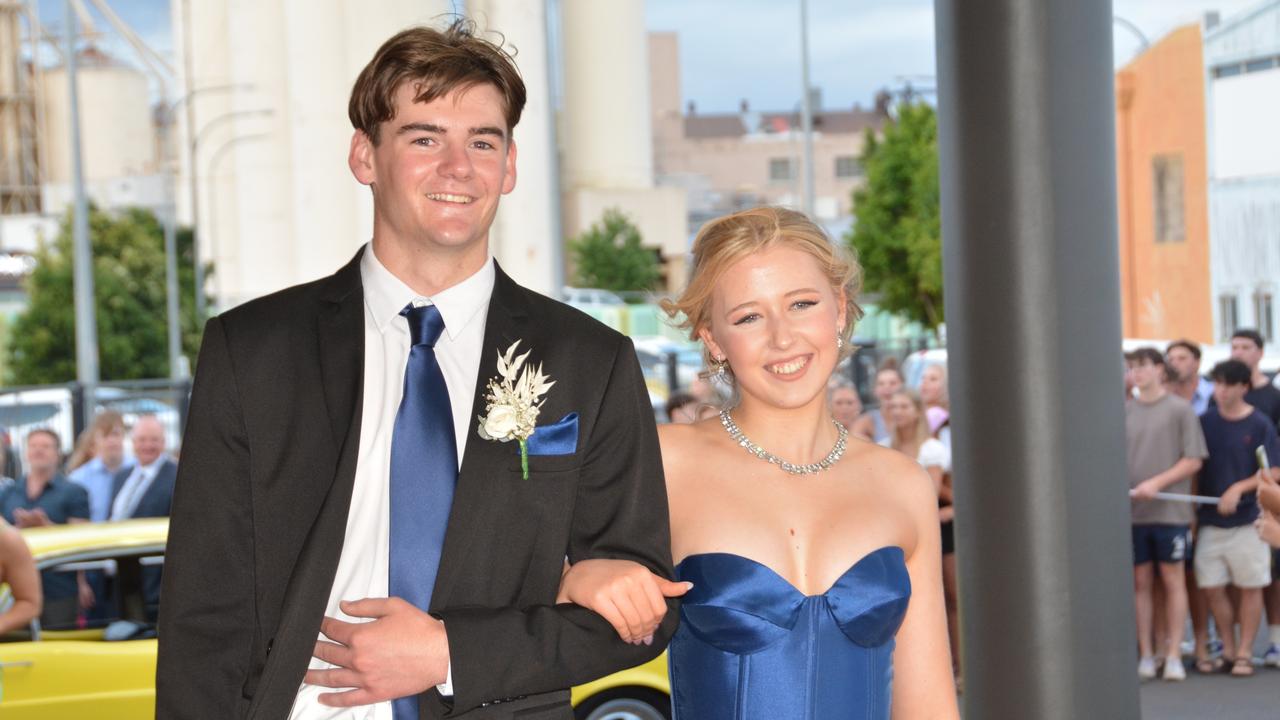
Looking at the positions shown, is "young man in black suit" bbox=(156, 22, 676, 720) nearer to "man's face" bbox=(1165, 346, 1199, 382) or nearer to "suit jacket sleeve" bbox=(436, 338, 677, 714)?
"suit jacket sleeve" bbox=(436, 338, 677, 714)

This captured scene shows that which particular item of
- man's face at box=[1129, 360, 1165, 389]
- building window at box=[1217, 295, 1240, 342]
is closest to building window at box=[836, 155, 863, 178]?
building window at box=[1217, 295, 1240, 342]

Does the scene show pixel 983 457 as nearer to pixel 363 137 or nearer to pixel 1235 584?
pixel 363 137

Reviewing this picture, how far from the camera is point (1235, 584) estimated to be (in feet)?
34.0

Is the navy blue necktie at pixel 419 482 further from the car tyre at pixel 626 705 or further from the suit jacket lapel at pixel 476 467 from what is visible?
the car tyre at pixel 626 705

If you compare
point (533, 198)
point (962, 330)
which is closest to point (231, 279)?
point (533, 198)

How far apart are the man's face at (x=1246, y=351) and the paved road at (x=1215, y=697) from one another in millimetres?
2098

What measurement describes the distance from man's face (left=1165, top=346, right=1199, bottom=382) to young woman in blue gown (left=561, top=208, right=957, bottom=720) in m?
8.82

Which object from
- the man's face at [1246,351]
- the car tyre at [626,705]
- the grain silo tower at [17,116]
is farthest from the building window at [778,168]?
the car tyre at [626,705]

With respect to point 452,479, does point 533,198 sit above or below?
above

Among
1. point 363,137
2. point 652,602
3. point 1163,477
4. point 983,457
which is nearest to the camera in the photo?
point 652,602

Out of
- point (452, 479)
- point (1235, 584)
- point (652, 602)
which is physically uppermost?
point (452, 479)

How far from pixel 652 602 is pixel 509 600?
0.23 metres

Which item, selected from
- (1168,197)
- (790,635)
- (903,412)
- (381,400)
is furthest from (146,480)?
(1168,197)

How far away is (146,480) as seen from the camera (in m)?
10.3
